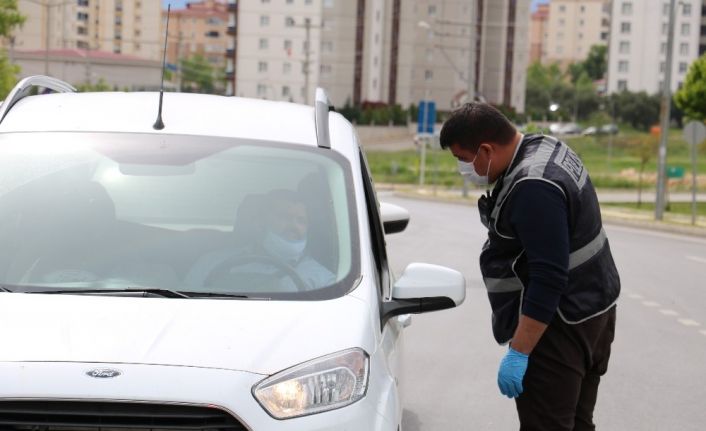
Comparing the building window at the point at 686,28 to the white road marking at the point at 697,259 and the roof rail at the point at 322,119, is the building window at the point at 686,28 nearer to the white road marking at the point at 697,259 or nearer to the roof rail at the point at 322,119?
the white road marking at the point at 697,259

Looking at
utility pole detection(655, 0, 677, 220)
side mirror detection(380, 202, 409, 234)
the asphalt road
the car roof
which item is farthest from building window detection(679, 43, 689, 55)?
the car roof

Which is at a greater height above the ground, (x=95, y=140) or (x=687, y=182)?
(x=95, y=140)

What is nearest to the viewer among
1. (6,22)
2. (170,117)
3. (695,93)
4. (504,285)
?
(504,285)

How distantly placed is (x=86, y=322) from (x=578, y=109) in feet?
529

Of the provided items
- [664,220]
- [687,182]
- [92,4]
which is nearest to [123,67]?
[92,4]

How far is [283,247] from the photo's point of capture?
479 cm

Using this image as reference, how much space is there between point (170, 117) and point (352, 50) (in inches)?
4617

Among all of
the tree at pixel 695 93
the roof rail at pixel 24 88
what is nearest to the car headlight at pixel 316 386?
the roof rail at pixel 24 88

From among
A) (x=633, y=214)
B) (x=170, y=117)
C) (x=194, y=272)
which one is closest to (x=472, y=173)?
(x=194, y=272)

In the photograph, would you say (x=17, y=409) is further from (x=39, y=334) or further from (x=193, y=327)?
(x=193, y=327)

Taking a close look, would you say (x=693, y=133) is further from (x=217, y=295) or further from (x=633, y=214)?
(x=217, y=295)

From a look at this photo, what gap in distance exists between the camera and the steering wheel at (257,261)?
4.55 meters

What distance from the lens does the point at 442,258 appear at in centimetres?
1978

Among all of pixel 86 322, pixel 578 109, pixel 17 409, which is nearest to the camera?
pixel 17 409
